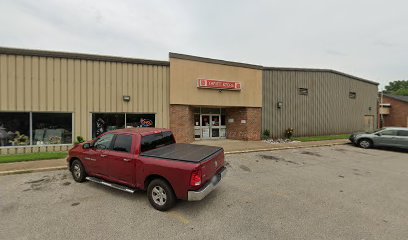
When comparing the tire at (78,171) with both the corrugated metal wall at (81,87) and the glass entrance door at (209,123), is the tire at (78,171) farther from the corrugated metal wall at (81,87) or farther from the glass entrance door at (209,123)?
the glass entrance door at (209,123)

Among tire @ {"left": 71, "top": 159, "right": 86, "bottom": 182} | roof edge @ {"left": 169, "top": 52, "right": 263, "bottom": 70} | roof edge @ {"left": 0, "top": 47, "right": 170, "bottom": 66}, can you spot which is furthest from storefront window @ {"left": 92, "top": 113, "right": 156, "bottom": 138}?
tire @ {"left": 71, "top": 159, "right": 86, "bottom": 182}

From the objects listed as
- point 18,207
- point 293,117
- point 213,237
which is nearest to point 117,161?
point 18,207

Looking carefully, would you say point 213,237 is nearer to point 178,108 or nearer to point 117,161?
point 117,161

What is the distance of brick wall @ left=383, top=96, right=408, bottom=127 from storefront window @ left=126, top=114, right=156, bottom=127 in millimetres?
32907

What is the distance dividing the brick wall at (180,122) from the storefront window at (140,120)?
1216 millimetres

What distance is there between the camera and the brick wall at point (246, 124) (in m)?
14.4

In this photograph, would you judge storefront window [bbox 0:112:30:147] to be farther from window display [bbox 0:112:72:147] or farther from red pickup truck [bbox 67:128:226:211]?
red pickup truck [bbox 67:128:226:211]

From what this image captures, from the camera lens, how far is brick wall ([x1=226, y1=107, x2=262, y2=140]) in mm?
14363

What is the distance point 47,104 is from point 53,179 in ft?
18.4

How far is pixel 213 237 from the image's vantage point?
3.33m

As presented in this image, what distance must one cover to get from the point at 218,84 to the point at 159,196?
32.7 ft

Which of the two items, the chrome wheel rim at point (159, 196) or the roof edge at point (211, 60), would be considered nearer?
the chrome wheel rim at point (159, 196)

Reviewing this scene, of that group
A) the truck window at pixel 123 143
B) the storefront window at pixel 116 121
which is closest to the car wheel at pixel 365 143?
the storefront window at pixel 116 121

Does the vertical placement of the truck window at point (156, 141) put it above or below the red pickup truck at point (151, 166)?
above
